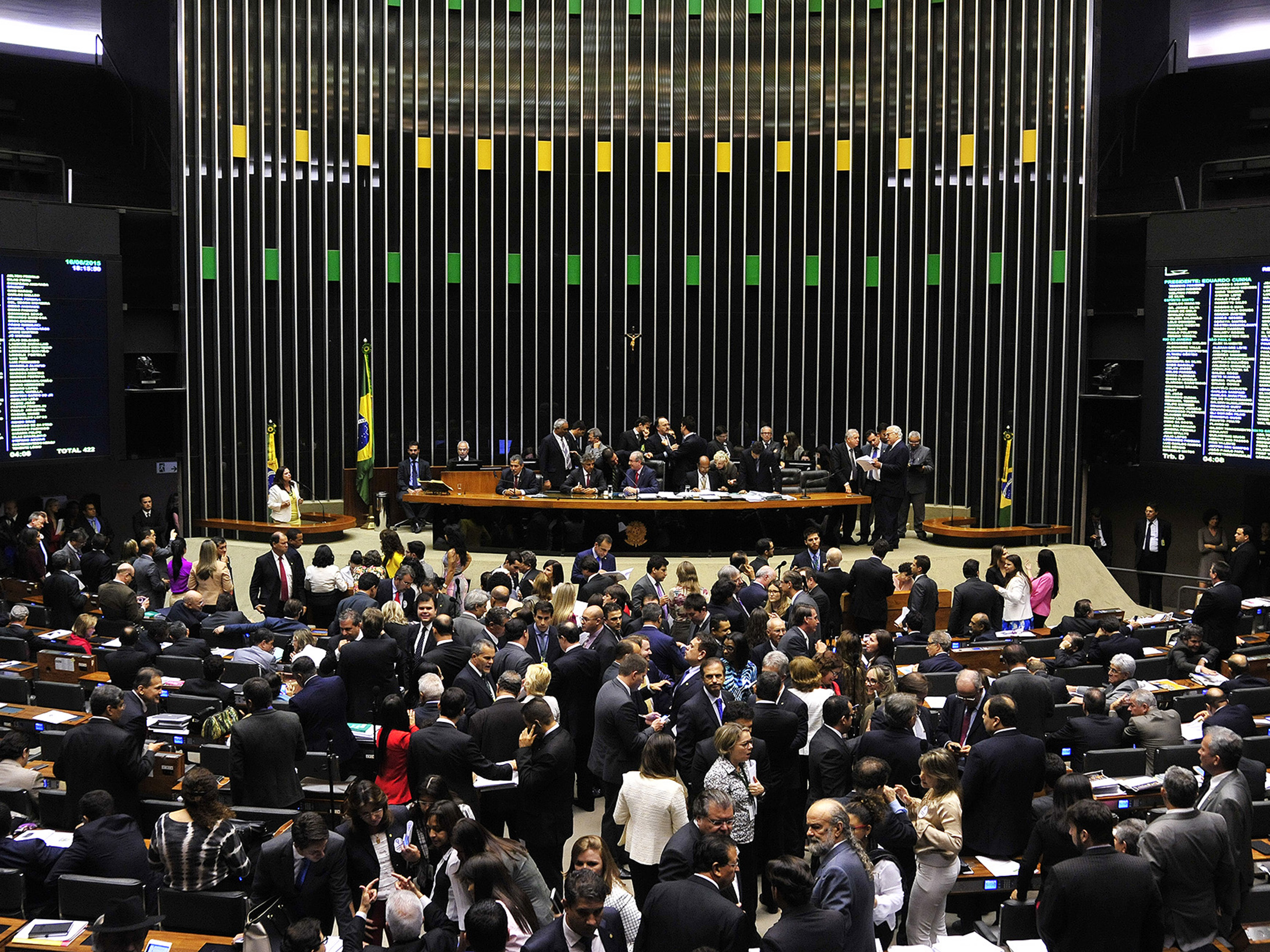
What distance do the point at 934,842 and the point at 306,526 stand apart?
38.9 ft

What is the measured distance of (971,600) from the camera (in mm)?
10453

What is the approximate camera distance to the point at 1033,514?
1798 centimetres

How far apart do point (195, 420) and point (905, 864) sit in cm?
1462

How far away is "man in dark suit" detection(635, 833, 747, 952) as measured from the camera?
4.39m

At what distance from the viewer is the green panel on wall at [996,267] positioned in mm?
18156

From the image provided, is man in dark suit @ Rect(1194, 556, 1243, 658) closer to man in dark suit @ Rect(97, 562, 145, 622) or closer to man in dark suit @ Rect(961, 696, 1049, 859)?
man in dark suit @ Rect(961, 696, 1049, 859)

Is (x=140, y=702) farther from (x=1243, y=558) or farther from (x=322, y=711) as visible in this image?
(x=1243, y=558)

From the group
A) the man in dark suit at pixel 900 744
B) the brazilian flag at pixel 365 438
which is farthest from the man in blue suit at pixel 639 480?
the man in dark suit at pixel 900 744

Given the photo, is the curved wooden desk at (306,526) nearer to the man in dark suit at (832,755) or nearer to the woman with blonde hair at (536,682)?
the woman with blonde hair at (536,682)

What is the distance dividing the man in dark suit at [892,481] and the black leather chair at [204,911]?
1102cm

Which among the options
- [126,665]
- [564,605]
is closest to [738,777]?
[564,605]

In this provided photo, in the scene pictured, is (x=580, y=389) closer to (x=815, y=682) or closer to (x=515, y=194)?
(x=515, y=194)

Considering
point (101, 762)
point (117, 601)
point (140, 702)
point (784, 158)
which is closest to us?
point (101, 762)

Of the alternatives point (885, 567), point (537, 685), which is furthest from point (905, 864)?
point (885, 567)
